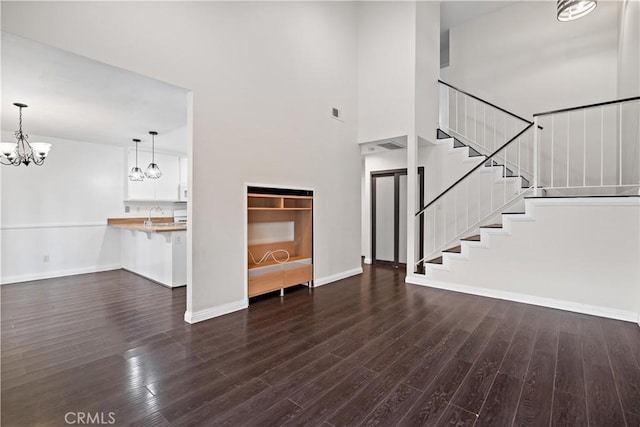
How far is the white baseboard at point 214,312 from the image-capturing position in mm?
3148

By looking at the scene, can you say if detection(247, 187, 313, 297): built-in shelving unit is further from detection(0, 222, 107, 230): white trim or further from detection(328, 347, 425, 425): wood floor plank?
detection(0, 222, 107, 230): white trim

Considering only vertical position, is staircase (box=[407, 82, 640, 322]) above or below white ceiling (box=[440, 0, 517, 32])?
below

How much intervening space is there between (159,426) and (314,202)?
3408mm

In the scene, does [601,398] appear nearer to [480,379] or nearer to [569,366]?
[569,366]

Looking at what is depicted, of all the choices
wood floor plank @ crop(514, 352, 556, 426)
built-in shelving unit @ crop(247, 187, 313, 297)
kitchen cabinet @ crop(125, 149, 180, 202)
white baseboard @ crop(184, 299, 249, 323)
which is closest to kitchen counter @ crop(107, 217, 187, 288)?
kitchen cabinet @ crop(125, 149, 180, 202)

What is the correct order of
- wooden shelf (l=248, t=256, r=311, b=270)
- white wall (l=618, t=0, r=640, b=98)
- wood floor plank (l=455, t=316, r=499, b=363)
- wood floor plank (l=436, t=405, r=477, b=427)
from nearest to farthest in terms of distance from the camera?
1. wood floor plank (l=436, t=405, r=477, b=427)
2. wood floor plank (l=455, t=316, r=499, b=363)
3. white wall (l=618, t=0, r=640, b=98)
4. wooden shelf (l=248, t=256, r=311, b=270)

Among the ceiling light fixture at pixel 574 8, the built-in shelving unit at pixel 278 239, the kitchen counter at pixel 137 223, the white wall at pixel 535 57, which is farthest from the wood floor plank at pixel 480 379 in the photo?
the white wall at pixel 535 57

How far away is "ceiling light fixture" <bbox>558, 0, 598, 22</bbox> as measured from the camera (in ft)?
12.2

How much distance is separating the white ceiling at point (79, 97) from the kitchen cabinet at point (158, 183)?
1129 millimetres

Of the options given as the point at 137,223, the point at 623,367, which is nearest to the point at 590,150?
the point at 623,367

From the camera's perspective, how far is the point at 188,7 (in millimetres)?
3041

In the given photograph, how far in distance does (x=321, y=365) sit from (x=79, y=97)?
401 centimetres

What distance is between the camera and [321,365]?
2.28m

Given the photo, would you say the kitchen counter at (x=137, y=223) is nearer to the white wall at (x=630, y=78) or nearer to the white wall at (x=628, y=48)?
the white wall at (x=630, y=78)
